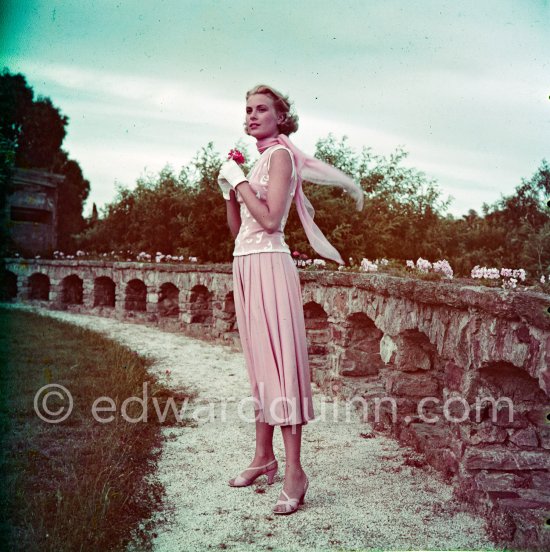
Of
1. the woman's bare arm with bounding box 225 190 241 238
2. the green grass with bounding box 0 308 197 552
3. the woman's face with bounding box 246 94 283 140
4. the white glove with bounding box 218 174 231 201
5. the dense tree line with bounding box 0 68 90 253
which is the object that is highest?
the dense tree line with bounding box 0 68 90 253

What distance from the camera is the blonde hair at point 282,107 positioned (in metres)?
2.94

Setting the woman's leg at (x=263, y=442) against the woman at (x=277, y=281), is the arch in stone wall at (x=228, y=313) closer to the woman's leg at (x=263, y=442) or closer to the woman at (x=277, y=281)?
the woman's leg at (x=263, y=442)

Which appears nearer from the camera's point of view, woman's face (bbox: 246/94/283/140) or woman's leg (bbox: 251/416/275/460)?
woman's face (bbox: 246/94/283/140)

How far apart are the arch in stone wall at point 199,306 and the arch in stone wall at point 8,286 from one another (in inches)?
236

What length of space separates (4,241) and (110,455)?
11183 mm

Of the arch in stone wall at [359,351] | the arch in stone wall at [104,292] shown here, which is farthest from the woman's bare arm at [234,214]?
the arch in stone wall at [104,292]

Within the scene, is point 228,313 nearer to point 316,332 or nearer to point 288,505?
point 316,332

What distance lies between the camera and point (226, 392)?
19.2 feet

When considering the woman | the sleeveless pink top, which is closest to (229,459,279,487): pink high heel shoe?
the woman

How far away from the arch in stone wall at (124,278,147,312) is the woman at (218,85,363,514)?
924 cm

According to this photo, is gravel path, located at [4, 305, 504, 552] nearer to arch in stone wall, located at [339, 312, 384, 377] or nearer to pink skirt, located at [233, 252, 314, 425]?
Result: pink skirt, located at [233, 252, 314, 425]

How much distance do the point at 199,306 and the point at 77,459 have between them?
670cm

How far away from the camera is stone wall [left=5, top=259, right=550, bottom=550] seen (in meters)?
2.84

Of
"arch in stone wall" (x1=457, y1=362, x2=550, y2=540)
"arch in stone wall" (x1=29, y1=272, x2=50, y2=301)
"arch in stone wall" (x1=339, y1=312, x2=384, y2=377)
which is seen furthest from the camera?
"arch in stone wall" (x1=29, y1=272, x2=50, y2=301)
